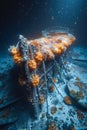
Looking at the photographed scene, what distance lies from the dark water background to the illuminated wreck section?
3.87m

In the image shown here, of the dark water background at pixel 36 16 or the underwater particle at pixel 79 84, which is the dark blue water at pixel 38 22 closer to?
the dark water background at pixel 36 16

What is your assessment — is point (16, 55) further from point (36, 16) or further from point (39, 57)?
point (36, 16)

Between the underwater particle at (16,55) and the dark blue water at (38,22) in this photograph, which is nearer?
the underwater particle at (16,55)

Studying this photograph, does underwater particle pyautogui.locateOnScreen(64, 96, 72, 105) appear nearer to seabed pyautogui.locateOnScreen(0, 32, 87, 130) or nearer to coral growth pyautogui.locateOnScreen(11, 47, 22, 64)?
seabed pyautogui.locateOnScreen(0, 32, 87, 130)

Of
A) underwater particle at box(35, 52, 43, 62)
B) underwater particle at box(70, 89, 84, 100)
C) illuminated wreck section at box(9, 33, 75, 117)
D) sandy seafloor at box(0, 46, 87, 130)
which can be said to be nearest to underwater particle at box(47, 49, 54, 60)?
illuminated wreck section at box(9, 33, 75, 117)

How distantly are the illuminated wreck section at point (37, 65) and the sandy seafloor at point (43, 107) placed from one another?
48cm

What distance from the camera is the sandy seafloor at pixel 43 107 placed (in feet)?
23.9

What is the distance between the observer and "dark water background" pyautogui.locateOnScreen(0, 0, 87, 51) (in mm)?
11266

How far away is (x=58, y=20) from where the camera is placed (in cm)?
1248

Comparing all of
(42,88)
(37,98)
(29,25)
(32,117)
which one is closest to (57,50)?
(42,88)

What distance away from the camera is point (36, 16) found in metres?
11.9

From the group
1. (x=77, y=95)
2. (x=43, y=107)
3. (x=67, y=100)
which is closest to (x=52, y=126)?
(x=43, y=107)

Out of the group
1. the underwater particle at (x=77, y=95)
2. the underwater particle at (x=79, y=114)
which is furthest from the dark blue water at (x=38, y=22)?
the underwater particle at (x=79, y=114)

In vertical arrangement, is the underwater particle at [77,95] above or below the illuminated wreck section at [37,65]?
below
